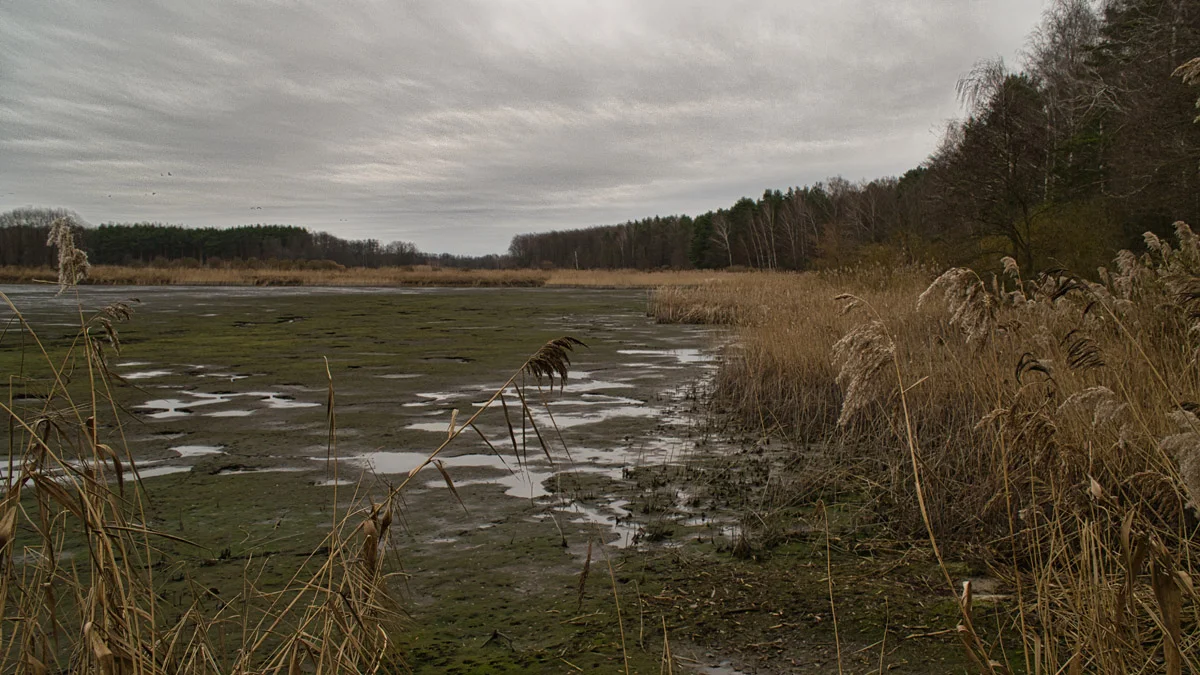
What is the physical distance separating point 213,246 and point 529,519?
301 ft

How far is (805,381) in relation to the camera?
7.52 meters

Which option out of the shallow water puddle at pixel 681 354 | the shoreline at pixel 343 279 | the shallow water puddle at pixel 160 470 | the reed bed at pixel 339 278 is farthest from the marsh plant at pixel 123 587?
the shoreline at pixel 343 279

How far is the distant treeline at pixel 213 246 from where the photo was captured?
2223 inches

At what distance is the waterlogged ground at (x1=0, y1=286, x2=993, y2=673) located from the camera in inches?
116

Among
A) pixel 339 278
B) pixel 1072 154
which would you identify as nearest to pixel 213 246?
pixel 339 278

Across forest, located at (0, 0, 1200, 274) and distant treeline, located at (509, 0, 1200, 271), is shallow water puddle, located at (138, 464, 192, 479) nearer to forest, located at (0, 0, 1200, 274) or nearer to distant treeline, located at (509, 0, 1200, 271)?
forest, located at (0, 0, 1200, 274)

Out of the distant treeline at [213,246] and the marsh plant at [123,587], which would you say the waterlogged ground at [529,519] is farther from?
the distant treeline at [213,246]

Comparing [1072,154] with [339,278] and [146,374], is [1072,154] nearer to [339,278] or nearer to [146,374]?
[146,374]

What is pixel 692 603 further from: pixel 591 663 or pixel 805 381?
pixel 805 381

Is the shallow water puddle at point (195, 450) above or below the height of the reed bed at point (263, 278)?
below

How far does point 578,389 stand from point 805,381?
98.3 inches

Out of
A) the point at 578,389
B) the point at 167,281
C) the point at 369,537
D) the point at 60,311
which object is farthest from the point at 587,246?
the point at 369,537

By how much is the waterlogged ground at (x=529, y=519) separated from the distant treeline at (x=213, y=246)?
53346 millimetres

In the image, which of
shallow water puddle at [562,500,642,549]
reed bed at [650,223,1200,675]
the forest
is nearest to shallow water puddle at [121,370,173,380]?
the forest
